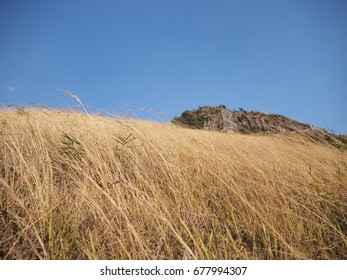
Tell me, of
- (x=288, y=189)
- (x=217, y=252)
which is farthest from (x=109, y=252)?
(x=288, y=189)

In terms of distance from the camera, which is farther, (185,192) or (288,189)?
(288,189)

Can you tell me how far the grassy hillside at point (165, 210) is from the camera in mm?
1160

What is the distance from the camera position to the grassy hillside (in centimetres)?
116

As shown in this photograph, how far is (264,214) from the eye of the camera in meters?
Result: 1.52

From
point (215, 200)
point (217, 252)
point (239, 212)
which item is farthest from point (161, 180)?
point (217, 252)

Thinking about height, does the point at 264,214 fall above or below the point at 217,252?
above

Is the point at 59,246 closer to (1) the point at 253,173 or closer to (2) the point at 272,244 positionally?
(2) the point at 272,244

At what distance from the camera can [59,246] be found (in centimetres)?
115

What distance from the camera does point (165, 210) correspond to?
4.44 feet
